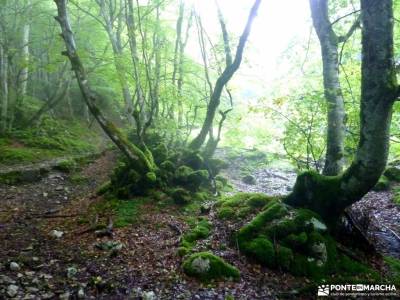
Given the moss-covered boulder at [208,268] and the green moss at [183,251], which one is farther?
the green moss at [183,251]

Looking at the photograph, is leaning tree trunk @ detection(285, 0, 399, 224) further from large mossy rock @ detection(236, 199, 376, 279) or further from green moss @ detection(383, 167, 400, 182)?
A: green moss @ detection(383, 167, 400, 182)

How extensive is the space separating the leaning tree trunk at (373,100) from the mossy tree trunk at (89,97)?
559 cm

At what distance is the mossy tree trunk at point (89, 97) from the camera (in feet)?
27.8

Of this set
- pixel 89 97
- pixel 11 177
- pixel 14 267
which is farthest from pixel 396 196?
pixel 11 177

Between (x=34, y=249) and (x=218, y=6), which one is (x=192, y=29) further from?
(x=34, y=249)

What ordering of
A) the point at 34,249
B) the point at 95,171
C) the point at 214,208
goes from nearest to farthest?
the point at 34,249 < the point at 214,208 < the point at 95,171

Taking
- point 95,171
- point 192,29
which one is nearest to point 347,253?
point 95,171

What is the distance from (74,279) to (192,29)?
58.4 ft

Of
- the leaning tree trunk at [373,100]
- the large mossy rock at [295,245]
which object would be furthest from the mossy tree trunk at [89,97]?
the leaning tree trunk at [373,100]

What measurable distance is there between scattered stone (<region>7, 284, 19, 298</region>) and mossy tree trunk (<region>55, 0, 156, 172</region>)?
519 centimetres

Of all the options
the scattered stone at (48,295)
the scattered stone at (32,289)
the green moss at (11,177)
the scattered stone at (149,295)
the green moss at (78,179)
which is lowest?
the scattered stone at (149,295)

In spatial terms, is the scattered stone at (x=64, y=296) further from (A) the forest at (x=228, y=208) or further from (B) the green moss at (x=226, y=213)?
(B) the green moss at (x=226, y=213)

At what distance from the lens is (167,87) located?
13.9 meters

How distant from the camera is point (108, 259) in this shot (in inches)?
226
